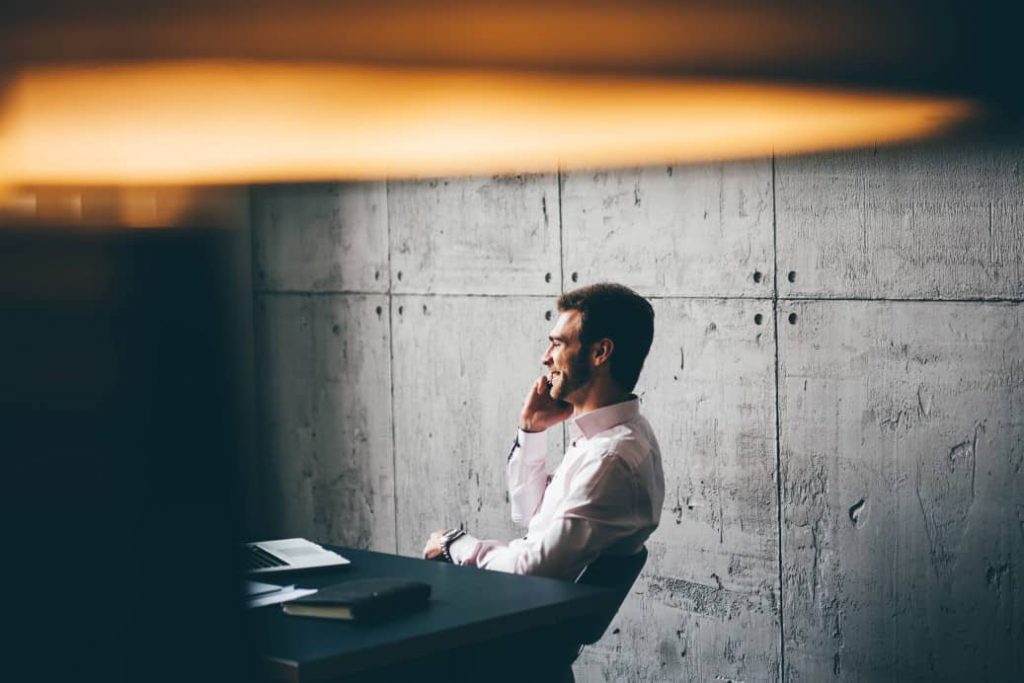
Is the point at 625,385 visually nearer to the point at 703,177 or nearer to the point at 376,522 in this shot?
the point at 703,177

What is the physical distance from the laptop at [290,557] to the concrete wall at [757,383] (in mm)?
1629

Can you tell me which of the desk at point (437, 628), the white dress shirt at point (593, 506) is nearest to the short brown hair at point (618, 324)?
the white dress shirt at point (593, 506)

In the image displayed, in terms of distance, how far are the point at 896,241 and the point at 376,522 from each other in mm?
2830

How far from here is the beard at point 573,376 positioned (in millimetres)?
3369

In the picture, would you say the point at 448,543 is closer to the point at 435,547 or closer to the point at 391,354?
the point at 435,547

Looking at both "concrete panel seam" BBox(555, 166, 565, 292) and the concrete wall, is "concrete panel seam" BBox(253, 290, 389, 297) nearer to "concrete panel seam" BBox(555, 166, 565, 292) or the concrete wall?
the concrete wall

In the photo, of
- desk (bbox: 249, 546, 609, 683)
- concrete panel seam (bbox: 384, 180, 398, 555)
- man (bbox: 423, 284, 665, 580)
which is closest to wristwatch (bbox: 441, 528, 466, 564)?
man (bbox: 423, 284, 665, 580)

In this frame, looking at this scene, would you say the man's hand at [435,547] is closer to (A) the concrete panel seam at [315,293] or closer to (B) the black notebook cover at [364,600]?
(B) the black notebook cover at [364,600]

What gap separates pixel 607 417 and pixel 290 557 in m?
0.91

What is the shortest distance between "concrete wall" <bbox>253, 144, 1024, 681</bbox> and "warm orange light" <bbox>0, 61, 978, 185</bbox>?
3.29m

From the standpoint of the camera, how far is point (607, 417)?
3287 mm

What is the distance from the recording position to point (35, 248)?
30 centimetres

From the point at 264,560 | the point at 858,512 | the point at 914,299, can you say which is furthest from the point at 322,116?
the point at 858,512

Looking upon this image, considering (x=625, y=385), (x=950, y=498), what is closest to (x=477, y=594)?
(x=625, y=385)
